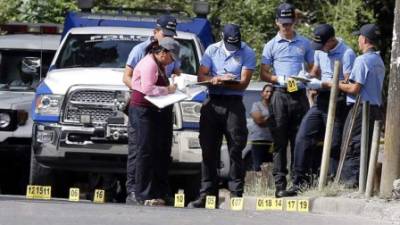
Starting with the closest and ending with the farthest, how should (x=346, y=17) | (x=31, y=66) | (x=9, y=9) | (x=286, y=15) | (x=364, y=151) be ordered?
1. (x=364, y=151)
2. (x=286, y=15)
3. (x=31, y=66)
4. (x=346, y=17)
5. (x=9, y=9)

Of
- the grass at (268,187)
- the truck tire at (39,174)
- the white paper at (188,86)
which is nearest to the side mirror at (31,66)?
the truck tire at (39,174)

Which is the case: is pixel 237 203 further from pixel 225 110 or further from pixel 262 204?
pixel 225 110

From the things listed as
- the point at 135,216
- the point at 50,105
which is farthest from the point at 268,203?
the point at 50,105

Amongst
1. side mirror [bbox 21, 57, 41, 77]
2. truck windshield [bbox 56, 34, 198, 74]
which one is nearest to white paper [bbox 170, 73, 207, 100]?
truck windshield [bbox 56, 34, 198, 74]

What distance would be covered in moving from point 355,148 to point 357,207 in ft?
3.81

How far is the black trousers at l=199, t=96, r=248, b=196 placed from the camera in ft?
39.5

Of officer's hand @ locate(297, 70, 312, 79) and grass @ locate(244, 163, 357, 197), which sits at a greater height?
officer's hand @ locate(297, 70, 312, 79)

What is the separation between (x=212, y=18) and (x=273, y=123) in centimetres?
924

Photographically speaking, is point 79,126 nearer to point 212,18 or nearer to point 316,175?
point 316,175

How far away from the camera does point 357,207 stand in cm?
1088

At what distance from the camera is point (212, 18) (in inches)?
834

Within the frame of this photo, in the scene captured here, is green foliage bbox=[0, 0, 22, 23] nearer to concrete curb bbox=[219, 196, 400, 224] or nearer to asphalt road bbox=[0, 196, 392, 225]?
asphalt road bbox=[0, 196, 392, 225]

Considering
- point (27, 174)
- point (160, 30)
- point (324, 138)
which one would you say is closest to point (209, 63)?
point (160, 30)

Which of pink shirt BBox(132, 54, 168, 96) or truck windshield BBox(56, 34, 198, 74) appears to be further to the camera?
truck windshield BBox(56, 34, 198, 74)
